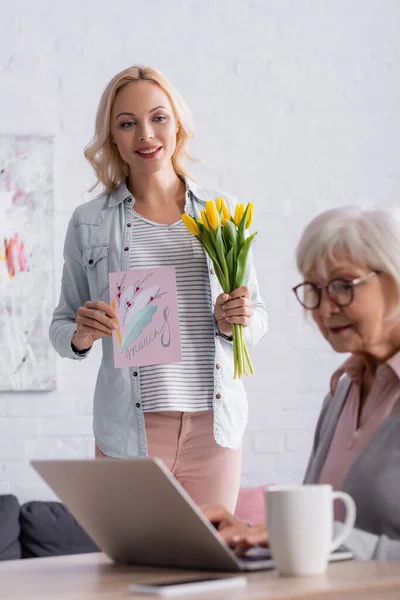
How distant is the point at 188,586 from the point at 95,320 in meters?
1.26

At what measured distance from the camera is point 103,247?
2428 millimetres

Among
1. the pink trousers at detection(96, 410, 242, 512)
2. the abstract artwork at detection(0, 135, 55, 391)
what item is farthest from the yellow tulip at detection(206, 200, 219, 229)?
the abstract artwork at detection(0, 135, 55, 391)

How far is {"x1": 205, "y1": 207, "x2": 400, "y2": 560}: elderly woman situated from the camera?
133 cm

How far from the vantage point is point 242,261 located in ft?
7.50

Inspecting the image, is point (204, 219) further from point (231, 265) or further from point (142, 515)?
point (142, 515)

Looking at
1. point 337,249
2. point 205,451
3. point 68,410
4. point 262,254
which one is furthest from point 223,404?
point 262,254

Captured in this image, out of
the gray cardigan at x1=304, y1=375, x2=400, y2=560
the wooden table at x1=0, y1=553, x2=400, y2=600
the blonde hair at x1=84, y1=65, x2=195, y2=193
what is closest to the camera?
the wooden table at x1=0, y1=553, x2=400, y2=600

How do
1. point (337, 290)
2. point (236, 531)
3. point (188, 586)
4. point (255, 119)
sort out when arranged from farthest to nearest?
point (255, 119) < point (337, 290) < point (236, 531) < point (188, 586)

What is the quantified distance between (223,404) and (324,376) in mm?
1698

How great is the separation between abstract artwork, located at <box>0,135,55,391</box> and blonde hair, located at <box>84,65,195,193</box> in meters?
1.13

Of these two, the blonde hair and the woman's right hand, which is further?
the blonde hair

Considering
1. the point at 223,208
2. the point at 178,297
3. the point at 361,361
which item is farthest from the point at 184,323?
the point at 361,361

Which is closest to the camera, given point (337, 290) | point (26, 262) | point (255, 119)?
A: point (337, 290)

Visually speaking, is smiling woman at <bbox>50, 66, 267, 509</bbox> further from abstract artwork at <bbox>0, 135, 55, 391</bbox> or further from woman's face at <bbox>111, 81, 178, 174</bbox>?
abstract artwork at <bbox>0, 135, 55, 391</bbox>
